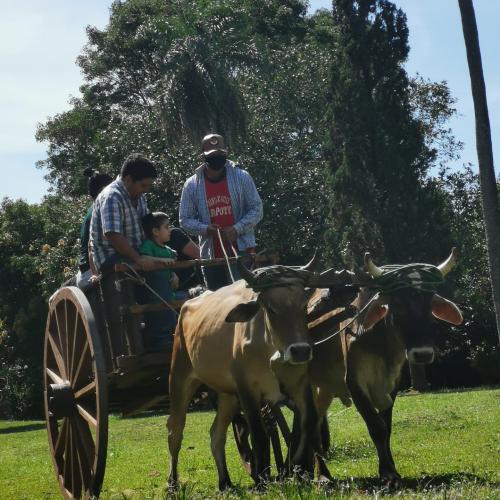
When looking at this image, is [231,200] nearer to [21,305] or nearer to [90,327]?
[90,327]

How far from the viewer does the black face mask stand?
1084cm

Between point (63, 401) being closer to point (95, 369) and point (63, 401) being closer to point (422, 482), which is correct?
point (95, 369)

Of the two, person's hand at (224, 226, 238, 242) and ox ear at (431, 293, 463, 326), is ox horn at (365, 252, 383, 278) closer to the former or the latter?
ox ear at (431, 293, 463, 326)

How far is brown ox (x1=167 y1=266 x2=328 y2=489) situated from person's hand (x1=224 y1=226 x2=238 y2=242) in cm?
64

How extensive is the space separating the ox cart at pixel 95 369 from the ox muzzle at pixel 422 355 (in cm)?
154

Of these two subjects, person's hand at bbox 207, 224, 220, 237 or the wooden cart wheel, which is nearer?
the wooden cart wheel

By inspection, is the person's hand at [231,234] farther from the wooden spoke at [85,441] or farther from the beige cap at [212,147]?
the wooden spoke at [85,441]

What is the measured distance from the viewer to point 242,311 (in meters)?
8.97

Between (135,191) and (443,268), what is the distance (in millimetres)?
2883

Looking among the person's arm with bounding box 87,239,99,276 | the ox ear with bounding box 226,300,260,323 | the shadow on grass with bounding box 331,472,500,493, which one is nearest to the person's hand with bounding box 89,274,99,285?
the person's arm with bounding box 87,239,99,276

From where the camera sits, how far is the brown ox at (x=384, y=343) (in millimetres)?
9062

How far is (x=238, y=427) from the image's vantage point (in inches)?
446

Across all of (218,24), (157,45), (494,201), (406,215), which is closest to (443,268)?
(494,201)

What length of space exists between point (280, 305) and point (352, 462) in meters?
4.00
